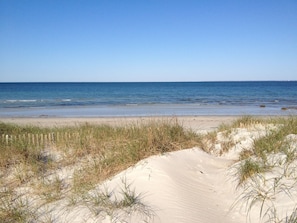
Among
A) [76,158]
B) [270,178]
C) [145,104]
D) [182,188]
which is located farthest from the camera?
[145,104]

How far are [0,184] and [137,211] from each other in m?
2.92

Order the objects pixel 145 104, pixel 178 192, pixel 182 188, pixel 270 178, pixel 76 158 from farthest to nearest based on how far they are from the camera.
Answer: pixel 145 104 < pixel 76 158 < pixel 182 188 < pixel 178 192 < pixel 270 178

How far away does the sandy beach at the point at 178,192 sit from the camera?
133 inches

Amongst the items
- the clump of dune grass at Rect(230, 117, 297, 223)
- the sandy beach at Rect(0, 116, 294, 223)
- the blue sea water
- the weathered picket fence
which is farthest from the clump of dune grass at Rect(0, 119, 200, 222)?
the blue sea water

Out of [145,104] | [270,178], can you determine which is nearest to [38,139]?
[270,178]

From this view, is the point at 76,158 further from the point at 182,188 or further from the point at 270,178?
the point at 270,178

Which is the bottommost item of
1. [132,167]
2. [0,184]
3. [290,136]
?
[0,184]

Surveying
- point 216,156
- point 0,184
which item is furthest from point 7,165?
point 216,156

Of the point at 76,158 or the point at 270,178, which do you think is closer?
the point at 270,178

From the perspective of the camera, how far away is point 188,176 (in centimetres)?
475

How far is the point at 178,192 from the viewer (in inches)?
160

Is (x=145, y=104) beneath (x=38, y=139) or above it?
beneath

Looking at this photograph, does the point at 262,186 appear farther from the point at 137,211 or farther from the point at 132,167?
the point at 132,167

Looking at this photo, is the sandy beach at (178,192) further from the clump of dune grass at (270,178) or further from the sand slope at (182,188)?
the clump of dune grass at (270,178)
